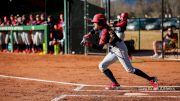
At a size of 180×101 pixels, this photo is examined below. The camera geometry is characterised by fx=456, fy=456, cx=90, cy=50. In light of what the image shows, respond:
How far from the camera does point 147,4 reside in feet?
143

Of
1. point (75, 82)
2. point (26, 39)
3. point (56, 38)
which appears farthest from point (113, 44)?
point (26, 39)

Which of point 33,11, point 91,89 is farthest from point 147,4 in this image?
point 91,89

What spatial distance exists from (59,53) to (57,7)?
18.1 ft

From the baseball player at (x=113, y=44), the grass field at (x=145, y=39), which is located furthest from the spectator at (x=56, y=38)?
the baseball player at (x=113, y=44)

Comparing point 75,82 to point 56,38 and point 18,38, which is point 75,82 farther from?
point 18,38

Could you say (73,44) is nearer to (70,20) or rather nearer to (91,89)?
(70,20)

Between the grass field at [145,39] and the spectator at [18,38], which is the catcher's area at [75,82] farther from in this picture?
the grass field at [145,39]

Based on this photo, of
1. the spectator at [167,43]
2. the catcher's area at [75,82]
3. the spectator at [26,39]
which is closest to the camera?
the catcher's area at [75,82]

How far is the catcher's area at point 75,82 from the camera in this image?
922cm

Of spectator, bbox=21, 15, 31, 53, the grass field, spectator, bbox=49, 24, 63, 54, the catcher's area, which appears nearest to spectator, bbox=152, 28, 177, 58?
the catcher's area

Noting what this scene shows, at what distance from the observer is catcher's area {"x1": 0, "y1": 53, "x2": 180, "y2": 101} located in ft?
30.2

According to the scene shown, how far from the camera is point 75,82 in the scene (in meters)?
11.6

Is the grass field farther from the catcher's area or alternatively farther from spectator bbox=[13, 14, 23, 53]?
the catcher's area

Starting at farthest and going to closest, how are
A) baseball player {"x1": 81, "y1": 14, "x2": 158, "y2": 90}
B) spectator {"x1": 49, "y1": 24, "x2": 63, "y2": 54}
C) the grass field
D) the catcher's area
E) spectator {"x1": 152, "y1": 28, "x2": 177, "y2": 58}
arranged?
1. the grass field
2. spectator {"x1": 49, "y1": 24, "x2": 63, "y2": 54}
3. spectator {"x1": 152, "y1": 28, "x2": 177, "y2": 58}
4. baseball player {"x1": 81, "y1": 14, "x2": 158, "y2": 90}
5. the catcher's area
